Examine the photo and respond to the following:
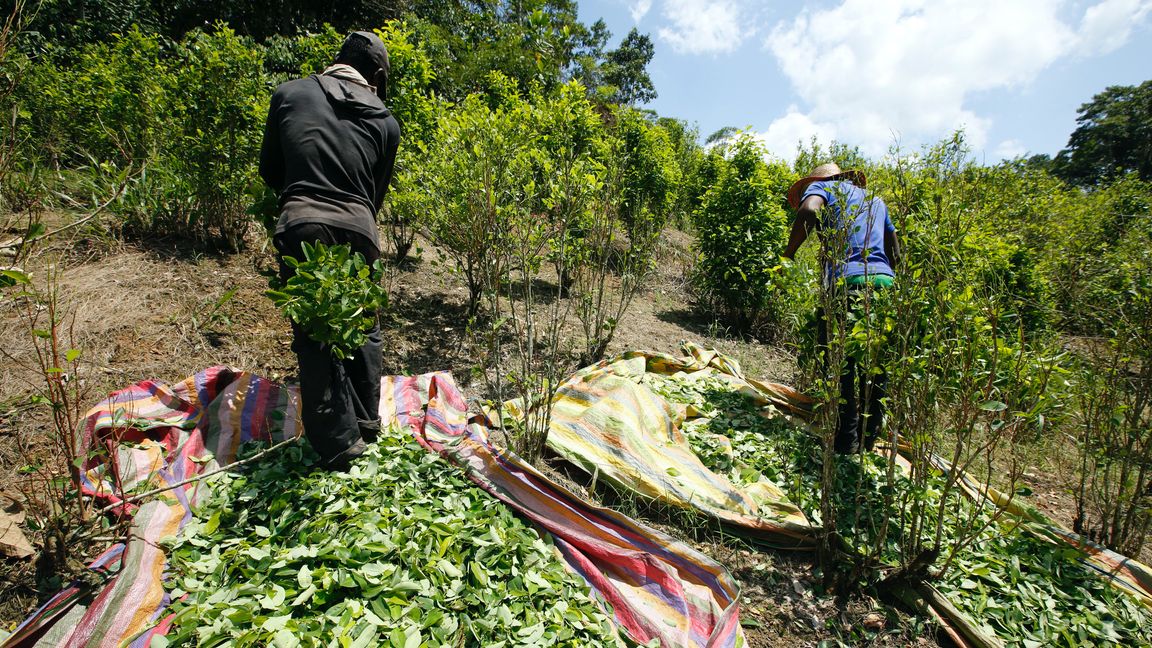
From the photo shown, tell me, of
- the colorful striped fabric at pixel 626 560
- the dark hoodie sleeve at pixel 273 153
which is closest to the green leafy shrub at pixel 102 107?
the dark hoodie sleeve at pixel 273 153

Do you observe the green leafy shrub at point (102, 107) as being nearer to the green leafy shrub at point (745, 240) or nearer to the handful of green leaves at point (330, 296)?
the handful of green leaves at point (330, 296)

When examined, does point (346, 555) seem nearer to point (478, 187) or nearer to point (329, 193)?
point (329, 193)

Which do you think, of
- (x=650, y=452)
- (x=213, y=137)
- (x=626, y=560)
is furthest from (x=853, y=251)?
(x=213, y=137)

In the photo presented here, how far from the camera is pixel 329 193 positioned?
221 centimetres

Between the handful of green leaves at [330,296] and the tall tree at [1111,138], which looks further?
the tall tree at [1111,138]

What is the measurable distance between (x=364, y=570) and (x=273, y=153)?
188 cm

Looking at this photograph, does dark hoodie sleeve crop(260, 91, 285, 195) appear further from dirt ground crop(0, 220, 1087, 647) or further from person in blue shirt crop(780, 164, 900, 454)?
person in blue shirt crop(780, 164, 900, 454)

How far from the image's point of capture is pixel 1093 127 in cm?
3131

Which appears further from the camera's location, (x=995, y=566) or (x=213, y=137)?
(x=213, y=137)

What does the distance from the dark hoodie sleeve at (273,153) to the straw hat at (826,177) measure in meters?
2.88

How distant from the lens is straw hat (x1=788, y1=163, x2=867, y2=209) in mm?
2762

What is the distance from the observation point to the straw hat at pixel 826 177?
9.06 ft

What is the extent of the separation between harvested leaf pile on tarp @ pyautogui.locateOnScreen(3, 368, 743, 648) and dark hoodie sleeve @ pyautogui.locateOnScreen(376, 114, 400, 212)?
4.18ft

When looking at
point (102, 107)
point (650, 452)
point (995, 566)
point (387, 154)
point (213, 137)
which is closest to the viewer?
point (995, 566)
